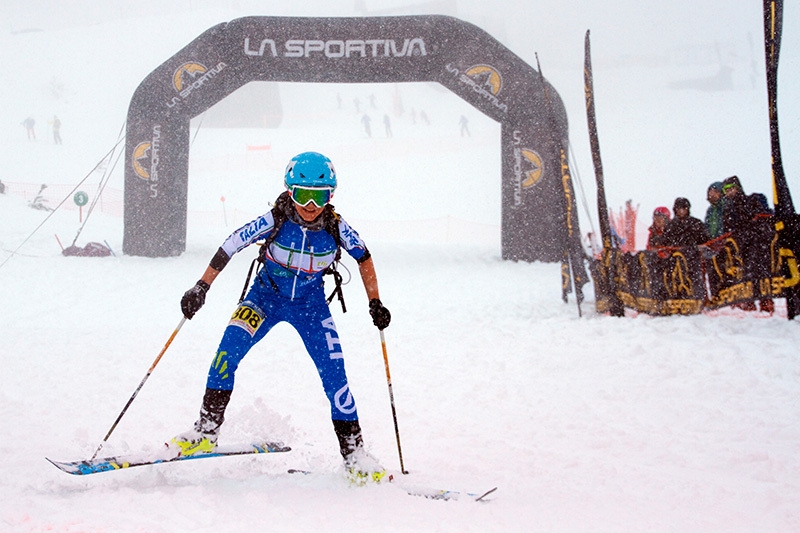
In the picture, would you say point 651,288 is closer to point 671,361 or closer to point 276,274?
point 671,361

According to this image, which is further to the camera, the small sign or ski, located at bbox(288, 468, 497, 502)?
the small sign

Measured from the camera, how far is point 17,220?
53.1 ft

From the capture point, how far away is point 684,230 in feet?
25.1

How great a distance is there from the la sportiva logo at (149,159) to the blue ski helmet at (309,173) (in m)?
10.5

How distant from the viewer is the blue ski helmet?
3340 mm

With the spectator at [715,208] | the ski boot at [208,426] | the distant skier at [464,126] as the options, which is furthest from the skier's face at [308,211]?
the distant skier at [464,126]

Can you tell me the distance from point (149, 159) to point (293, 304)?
10.5 m

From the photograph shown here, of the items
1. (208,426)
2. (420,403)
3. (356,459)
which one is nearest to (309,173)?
(208,426)

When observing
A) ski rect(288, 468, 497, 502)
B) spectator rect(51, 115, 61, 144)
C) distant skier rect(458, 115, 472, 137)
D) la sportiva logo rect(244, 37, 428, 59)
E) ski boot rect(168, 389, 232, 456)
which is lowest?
ski rect(288, 468, 497, 502)

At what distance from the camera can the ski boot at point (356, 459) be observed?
3.28m

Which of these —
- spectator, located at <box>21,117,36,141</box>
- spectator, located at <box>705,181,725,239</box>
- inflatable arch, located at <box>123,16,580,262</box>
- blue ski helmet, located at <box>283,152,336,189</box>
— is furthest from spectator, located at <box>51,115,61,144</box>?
blue ski helmet, located at <box>283,152,336,189</box>

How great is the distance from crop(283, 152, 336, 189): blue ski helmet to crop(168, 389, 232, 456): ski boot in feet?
4.14

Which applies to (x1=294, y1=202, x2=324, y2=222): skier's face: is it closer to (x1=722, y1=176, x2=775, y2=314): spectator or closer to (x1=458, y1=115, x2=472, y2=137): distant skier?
(x1=722, y1=176, x2=775, y2=314): spectator

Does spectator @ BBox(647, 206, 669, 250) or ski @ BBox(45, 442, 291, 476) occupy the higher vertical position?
spectator @ BBox(647, 206, 669, 250)
